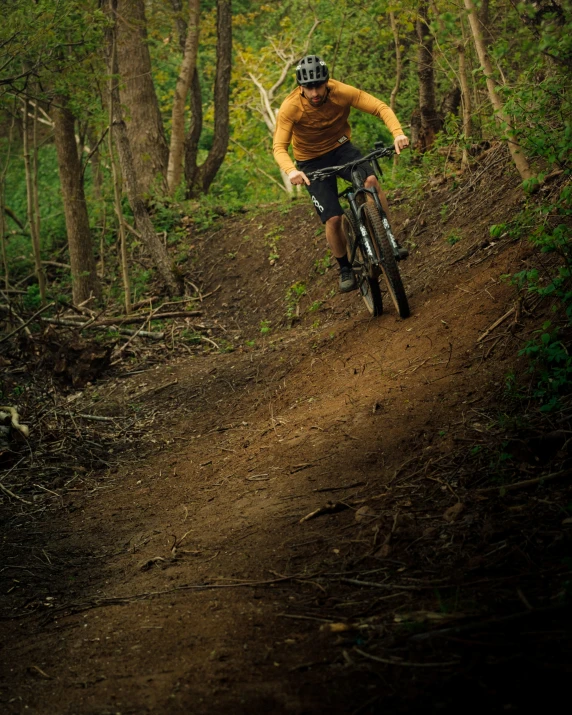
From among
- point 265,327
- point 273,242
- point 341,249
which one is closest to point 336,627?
point 341,249

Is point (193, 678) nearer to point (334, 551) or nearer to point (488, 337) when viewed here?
point (334, 551)

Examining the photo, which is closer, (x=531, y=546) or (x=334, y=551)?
(x=531, y=546)

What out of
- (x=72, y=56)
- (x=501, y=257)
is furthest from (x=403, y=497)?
(x=72, y=56)

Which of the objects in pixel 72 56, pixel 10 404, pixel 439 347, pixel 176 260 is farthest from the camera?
pixel 176 260

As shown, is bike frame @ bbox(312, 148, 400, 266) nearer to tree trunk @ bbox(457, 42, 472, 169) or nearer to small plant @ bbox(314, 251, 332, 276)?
tree trunk @ bbox(457, 42, 472, 169)

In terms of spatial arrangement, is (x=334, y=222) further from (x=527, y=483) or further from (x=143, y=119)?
(x=143, y=119)

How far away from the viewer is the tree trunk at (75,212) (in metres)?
13.6

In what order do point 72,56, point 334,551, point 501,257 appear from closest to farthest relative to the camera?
point 334,551, point 501,257, point 72,56

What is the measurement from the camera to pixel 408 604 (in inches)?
126

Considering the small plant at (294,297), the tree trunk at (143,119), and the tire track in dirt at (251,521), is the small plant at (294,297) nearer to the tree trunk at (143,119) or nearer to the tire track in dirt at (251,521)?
the tire track in dirt at (251,521)

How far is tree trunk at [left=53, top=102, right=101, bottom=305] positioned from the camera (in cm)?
1361

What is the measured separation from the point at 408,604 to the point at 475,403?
2114mm

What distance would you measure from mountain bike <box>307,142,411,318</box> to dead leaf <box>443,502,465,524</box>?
312 centimetres

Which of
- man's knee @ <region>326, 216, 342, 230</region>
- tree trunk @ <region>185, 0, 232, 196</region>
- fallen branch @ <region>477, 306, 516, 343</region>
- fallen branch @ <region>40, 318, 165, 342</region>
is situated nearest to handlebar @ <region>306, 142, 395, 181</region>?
man's knee @ <region>326, 216, 342, 230</region>
